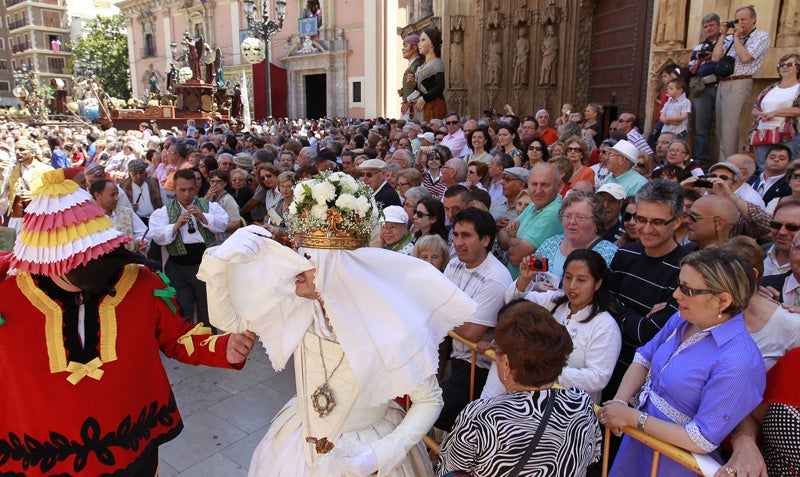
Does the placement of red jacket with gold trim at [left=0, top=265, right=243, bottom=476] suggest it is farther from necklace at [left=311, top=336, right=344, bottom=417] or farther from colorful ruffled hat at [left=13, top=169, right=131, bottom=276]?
necklace at [left=311, top=336, right=344, bottom=417]

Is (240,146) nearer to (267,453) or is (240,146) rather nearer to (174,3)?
(267,453)

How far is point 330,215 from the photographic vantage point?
2014 mm

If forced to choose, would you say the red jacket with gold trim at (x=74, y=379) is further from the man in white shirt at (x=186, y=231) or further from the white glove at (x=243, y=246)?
the man in white shirt at (x=186, y=231)

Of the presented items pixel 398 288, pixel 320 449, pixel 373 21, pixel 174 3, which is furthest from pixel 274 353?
pixel 174 3

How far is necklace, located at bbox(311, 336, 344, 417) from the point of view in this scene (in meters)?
2.21

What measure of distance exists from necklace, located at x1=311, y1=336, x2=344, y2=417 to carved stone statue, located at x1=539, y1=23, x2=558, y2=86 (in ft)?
36.0

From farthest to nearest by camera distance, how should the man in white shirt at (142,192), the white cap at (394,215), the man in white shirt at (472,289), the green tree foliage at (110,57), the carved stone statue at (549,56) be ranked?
the green tree foliage at (110,57) → the carved stone statue at (549,56) → the man in white shirt at (142,192) → the white cap at (394,215) → the man in white shirt at (472,289)

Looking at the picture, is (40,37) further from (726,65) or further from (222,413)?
(726,65)

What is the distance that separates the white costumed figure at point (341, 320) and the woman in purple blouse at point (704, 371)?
94 centimetres

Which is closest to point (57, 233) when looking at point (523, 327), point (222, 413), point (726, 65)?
point (523, 327)

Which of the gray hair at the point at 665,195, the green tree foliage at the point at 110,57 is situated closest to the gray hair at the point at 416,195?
the gray hair at the point at 665,195

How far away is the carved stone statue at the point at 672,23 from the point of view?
25.1ft

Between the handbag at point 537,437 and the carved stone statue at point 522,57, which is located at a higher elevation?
the carved stone statue at point 522,57

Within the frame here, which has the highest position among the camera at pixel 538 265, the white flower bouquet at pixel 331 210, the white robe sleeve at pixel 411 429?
the white flower bouquet at pixel 331 210
